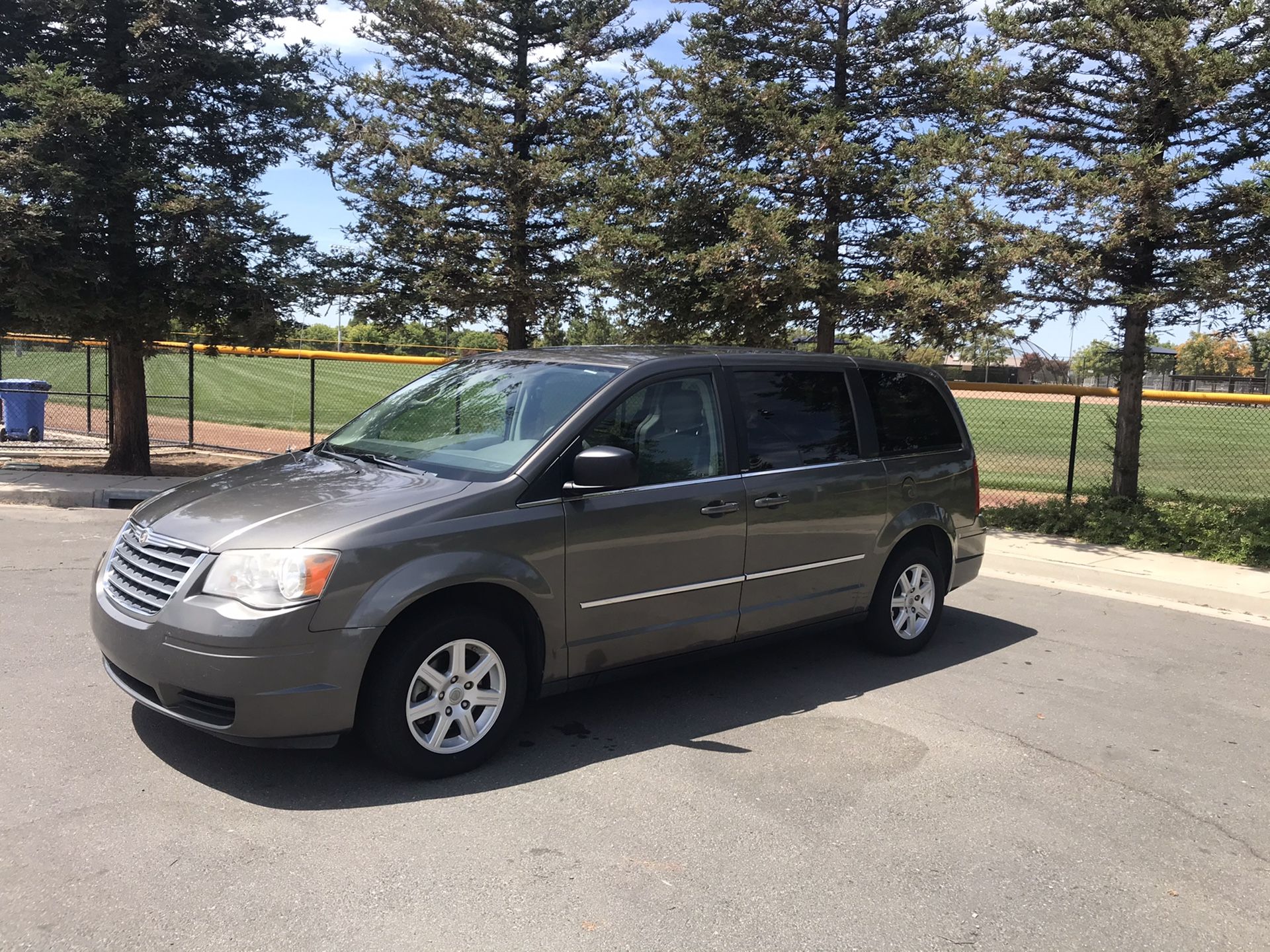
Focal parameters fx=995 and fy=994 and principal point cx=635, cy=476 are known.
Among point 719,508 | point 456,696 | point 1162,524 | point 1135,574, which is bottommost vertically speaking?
point 1135,574

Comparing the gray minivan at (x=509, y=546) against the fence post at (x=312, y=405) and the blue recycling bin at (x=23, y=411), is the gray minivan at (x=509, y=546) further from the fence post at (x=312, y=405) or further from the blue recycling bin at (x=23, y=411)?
the blue recycling bin at (x=23, y=411)

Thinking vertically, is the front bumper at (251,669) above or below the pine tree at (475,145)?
below

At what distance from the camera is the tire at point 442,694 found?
3873mm

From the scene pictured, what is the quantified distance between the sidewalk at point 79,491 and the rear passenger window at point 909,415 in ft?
26.5

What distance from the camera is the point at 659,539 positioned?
4625mm

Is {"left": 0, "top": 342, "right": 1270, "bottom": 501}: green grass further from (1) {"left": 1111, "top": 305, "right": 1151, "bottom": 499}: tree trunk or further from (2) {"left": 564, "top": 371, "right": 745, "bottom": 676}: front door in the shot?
(2) {"left": 564, "top": 371, "right": 745, "bottom": 676}: front door

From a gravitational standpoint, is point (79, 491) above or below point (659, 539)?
below

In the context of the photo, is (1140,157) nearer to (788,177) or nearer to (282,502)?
(788,177)

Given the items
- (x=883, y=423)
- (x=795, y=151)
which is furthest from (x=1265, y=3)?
(x=883, y=423)

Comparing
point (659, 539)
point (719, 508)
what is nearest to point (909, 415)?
point (719, 508)

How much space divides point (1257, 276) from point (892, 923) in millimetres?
8382

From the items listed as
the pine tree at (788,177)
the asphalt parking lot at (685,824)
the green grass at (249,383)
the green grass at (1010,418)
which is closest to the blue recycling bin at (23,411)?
the green grass at (1010,418)

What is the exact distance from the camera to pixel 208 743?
4.30 metres

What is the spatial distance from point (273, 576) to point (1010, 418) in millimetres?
24411
